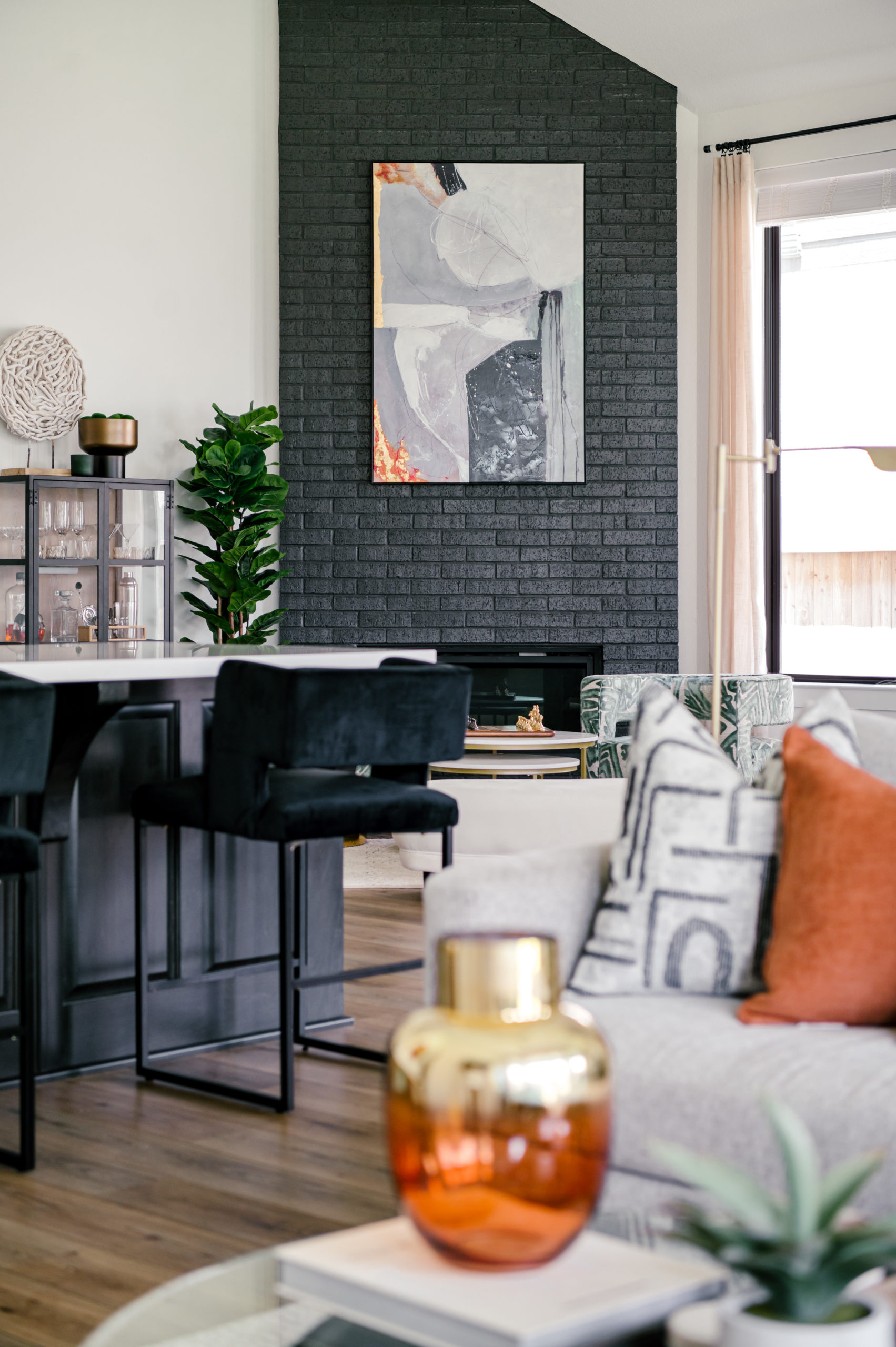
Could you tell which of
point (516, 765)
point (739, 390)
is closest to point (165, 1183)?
point (516, 765)

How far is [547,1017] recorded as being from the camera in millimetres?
1092

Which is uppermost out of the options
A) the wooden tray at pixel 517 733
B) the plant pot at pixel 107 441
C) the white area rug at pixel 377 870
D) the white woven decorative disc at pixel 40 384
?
the white woven decorative disc at pixel 40 384

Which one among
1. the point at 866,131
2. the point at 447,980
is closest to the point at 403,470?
the point at 866,131

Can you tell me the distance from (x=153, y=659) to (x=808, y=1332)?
7.82 feet

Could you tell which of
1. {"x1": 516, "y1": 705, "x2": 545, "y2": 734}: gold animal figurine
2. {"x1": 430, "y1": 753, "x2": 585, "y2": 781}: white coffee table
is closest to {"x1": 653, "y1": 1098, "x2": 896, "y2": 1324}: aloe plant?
{"x1": 430, "y1": 753, "x2": 585, "y2": 781}: white coffee table

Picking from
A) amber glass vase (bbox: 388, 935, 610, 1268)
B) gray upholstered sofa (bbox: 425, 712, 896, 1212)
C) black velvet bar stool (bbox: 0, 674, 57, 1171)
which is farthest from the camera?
black velvet bar stool (bbox: 0, 674, 57, 1171)

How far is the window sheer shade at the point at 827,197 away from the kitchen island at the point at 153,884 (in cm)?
391

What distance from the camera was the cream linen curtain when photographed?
21.2 feet

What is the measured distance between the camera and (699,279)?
6648mm

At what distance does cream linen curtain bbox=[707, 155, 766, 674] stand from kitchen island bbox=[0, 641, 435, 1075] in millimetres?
3196

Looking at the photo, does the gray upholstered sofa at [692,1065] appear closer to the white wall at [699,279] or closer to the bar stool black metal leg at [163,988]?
the bar stool black metal leg at [163,988]

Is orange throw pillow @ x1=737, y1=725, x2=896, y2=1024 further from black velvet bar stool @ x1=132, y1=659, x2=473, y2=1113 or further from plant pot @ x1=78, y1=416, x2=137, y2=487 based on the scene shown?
plant pot @ x1=78, y1=416, x2=137, y2=487

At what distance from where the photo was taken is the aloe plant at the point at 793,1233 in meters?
0.95

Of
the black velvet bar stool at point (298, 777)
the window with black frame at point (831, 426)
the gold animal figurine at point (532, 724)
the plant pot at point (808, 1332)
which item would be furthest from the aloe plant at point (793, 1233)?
the window with black frame at point (831, 426)
